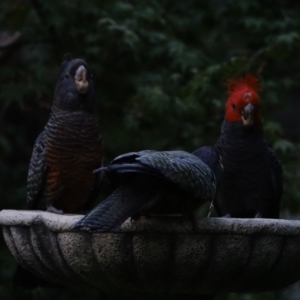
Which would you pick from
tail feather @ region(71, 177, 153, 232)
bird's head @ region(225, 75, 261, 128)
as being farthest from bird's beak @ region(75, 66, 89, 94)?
tail feather @ region(71, 177, 153, 232)

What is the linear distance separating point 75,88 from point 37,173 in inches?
15.6

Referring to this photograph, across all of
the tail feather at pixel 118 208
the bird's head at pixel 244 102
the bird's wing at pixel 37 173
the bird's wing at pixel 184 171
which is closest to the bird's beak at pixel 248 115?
the bird's head at pixel 244 102

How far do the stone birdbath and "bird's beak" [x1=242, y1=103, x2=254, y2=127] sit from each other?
96 cm

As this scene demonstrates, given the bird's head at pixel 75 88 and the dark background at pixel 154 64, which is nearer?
the bird's head at pixel 75 88

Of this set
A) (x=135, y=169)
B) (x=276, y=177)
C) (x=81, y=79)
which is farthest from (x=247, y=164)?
(x=135, y=169)

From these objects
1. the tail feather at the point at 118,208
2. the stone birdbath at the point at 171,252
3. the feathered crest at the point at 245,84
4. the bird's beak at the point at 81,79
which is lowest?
the stone birdbath at the point at 171,252

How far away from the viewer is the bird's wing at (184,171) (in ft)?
6.48

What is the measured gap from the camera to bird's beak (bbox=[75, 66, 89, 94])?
308 centimetres

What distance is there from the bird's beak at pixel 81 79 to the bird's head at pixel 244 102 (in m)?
0.63

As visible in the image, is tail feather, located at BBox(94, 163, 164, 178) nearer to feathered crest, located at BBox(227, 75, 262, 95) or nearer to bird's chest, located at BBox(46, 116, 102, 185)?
bird's chest, located at BBox(46, 116, 102, 185)

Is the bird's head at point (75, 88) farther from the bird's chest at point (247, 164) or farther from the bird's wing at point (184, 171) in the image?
the bird's wing at point (184, 171)

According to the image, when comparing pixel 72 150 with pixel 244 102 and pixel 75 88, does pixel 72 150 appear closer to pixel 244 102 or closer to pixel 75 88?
pixel 75 88

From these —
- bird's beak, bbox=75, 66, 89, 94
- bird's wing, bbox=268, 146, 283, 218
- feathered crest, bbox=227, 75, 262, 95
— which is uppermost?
feathered crest, bbox=227, 75, 262, 95

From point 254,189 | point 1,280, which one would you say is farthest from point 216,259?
point 1,280
